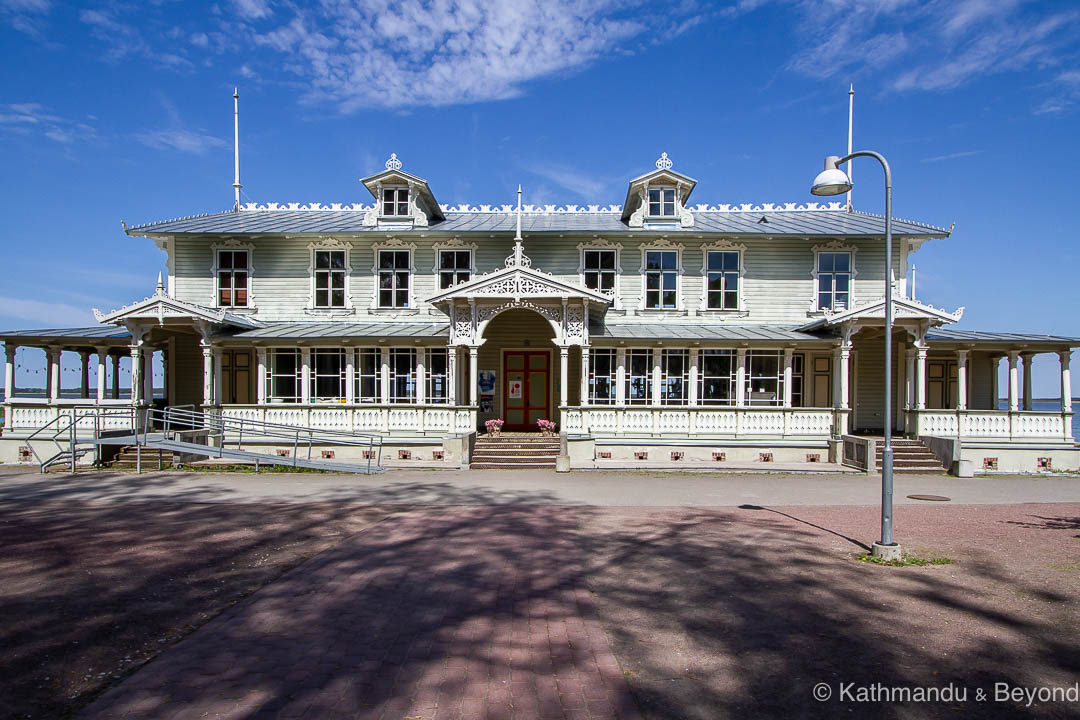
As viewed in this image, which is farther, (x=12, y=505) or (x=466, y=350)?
(x=466, y=350)

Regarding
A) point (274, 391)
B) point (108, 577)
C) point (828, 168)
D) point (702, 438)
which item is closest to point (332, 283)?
point (274, 391)

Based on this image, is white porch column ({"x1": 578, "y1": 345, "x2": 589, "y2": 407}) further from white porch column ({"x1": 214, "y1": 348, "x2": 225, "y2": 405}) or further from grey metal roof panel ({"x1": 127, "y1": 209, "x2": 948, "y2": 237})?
white porch column ({"x1": 214, "y1": 348, "x2": 225, "y2": 405})

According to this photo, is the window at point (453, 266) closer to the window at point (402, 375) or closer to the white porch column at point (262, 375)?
the window at point (402, 375)

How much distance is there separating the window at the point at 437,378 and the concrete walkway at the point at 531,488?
14.4ft

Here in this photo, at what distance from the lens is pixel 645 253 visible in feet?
71.1

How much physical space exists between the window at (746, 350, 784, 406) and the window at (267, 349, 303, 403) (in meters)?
15.6

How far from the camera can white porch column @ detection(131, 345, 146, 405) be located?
1897 centimetres

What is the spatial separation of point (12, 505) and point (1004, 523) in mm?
18648

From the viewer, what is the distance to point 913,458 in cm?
1794

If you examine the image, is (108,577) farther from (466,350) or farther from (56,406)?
(56,406)

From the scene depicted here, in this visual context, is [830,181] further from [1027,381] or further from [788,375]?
[1027,381]

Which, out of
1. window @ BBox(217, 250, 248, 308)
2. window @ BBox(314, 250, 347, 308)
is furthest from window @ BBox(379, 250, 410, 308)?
window @ BBox(217, 250, 248, 308)

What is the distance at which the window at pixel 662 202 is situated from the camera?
21.8 meters

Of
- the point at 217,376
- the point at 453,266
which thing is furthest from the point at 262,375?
the point at 453,266
